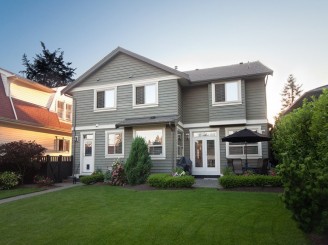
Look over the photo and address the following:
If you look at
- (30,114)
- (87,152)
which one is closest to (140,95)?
(87,152)

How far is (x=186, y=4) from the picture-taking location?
43.6 feet

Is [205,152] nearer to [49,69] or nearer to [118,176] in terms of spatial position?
[118,176]

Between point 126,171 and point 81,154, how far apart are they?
192 inches

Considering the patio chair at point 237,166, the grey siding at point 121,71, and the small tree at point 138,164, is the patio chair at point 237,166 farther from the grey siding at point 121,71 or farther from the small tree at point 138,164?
the grey siding at point 121,71

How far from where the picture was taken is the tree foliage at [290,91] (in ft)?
171

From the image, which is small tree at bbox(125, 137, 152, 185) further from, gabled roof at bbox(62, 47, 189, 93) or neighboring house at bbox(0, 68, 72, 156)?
neighboring house at bbox(0, 68, 72, 156)

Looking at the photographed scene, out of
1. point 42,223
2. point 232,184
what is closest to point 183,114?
point 232,184

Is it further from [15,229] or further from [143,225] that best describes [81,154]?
[143,225]

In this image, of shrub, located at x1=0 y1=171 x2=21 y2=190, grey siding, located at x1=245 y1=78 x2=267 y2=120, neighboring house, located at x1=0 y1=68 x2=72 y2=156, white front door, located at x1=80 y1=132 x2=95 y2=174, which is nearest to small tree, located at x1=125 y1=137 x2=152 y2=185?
white front door, located at x1=80 y1=132 x2=95 y2=174

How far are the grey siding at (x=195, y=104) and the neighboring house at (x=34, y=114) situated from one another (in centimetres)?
1046

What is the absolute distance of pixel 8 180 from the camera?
13.1 meters

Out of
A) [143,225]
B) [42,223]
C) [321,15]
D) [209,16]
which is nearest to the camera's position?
[143,225]

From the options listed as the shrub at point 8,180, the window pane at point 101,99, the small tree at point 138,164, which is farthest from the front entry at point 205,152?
the shrub at point 8,180

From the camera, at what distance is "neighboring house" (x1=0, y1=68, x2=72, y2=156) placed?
16344 millimetres
